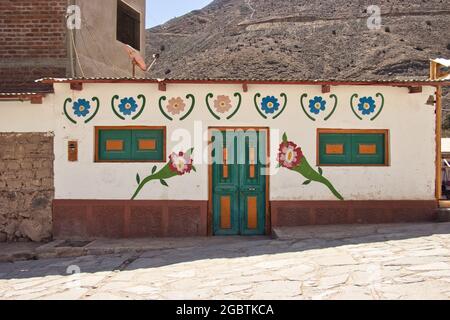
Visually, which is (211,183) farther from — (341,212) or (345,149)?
(345,149)

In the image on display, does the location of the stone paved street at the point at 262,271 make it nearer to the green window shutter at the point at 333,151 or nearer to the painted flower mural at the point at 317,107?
the green window shutter at the point at 333,151

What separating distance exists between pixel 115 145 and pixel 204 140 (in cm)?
165

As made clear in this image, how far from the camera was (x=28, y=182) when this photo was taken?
8.63m

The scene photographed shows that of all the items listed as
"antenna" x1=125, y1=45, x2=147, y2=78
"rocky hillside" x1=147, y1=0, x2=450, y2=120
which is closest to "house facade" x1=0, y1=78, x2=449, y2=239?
"antenna" x1=125, y1=45, x2=147, y2=78

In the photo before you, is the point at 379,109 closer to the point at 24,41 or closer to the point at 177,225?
the point at 177,225

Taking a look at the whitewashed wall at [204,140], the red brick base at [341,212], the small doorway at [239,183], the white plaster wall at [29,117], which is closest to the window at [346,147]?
the whitewashed wall at [204,140]

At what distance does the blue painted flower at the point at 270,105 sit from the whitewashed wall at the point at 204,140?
11 cm

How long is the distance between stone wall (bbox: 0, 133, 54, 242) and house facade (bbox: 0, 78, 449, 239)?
144mm

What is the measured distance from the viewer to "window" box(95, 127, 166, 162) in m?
8.68

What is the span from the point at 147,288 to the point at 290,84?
4.87 metres

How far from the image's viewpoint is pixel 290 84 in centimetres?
867

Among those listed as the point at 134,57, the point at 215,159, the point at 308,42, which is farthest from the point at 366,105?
the point at 308,42

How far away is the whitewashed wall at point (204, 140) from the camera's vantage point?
8648 millimetres

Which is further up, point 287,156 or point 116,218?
point 287,156
